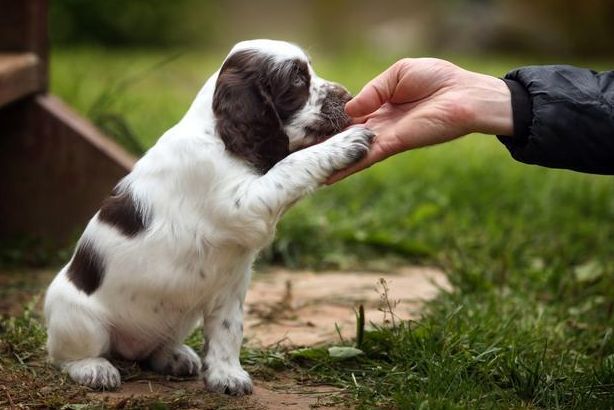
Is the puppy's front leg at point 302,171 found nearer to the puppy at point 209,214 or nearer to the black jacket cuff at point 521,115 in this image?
the puppy at point 209,214

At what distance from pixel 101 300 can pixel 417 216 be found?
10.7ft

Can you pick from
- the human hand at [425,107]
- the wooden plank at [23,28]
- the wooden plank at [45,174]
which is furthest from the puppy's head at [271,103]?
the wooden plank at [23,28]

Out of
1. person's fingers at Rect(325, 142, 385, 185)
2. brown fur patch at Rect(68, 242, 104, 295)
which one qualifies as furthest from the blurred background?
brown fur patch at Rect(68, 242, 104, 295)

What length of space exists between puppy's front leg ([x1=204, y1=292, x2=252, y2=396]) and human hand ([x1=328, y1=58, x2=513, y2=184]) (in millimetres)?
603

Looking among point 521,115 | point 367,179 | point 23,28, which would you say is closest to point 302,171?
point 521,115

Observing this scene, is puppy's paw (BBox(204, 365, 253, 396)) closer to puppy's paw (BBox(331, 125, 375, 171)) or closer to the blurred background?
puppy's paw (BBox(331, 125, 375, 171))

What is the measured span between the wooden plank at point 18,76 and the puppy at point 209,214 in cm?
183

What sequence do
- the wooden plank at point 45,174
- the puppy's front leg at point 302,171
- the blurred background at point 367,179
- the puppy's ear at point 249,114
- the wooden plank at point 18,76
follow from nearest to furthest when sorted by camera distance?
the puppy's front leg at point 302,171
the puppy's ear at point 249,114
the wooden plank at point 18,76
the wooden plank at point 45,174
the blurred background at point 367,179

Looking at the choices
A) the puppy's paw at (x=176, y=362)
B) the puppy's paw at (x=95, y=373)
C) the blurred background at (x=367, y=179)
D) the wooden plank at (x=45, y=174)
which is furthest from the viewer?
the blurred background at (x=367, y=179)

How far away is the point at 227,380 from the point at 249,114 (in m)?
0.93

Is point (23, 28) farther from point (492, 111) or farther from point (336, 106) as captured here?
point (492, 111)

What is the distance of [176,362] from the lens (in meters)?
4.07

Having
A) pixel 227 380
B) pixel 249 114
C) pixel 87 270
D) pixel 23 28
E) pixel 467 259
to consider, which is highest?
pixel 249 114

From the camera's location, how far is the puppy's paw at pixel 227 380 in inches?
147
